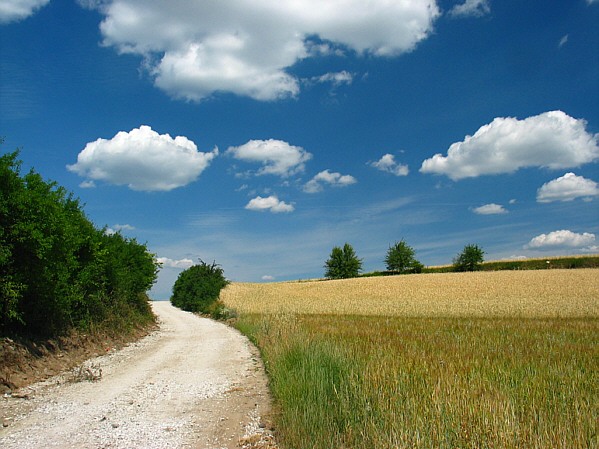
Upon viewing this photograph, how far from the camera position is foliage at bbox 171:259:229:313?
4734 centimetres

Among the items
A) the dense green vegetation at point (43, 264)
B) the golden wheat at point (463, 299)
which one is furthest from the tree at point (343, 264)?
the dense green vegetation at point (43, 264)

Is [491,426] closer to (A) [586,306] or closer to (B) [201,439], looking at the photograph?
(B) [201,439]

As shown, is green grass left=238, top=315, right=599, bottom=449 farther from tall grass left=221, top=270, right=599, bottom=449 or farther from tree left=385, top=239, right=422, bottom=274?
tree left=385, top=239, right=422, bottom=274

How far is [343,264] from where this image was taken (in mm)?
110000

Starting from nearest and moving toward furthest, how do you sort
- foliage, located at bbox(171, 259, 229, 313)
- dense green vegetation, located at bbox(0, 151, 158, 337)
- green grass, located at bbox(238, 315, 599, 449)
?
green grass, located at bbox(238, 315, 599, 449)
dense green vegetation, located at bbox(0, 151, 158, 337)
foliage, located at bbox(171, 259, 229, 313)

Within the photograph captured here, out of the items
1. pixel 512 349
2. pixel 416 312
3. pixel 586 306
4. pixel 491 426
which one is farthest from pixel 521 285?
pixel 491 426

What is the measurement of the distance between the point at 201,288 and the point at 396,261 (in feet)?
210

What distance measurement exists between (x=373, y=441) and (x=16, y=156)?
13.2 meters

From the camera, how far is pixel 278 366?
10.0 metres

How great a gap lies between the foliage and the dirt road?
3004 cm

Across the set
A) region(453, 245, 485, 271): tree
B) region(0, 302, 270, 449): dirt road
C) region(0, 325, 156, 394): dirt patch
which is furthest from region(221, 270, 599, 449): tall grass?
region(453, 245, 485, 271): tree

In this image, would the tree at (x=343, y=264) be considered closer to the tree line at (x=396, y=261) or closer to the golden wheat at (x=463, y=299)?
the tree line at (x=396, y=261)

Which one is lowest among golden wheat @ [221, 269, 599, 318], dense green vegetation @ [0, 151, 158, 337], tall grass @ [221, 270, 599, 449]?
golden wheat @ [221, 269, 599, 318]

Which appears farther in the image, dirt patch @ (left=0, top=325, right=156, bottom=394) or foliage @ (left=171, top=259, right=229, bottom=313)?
foliage @ (left=171, top=259, right=229, bottom=313)
